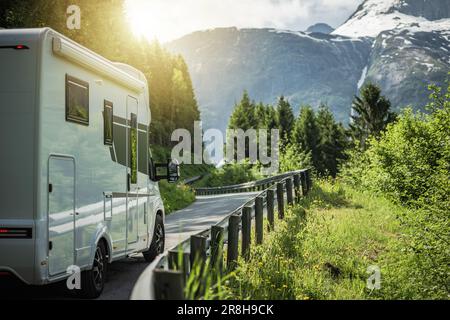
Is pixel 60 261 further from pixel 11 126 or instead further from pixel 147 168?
pixel 147 168

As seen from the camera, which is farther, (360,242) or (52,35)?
(360,242)

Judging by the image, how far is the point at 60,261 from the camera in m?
7.69

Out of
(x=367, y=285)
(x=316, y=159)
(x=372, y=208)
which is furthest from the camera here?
(x=316, y=159)

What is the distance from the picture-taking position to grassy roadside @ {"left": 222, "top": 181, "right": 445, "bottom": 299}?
851cm

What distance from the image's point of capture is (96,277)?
900 centimetres

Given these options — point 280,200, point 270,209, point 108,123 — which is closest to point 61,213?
point 108,123

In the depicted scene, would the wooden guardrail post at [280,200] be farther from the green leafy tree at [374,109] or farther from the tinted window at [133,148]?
the green leafy tree at [374,109]

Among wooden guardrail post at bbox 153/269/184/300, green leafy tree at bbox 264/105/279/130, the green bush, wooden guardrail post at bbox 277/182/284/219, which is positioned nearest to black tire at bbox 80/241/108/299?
wooden guardrail post at bbox 153/269/184/300

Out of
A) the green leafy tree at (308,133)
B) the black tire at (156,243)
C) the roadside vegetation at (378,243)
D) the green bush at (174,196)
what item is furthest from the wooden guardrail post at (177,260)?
the green leafy tree at (308,133)

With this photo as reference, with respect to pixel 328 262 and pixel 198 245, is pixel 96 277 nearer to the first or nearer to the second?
pixel 198 245

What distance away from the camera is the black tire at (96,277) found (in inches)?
338

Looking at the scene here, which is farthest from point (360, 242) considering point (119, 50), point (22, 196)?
point (119, 50)

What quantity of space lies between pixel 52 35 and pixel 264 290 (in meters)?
4.28

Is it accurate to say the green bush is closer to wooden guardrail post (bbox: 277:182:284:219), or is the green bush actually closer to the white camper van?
wooden guardrail post (bbox: 277:182:284:219)
